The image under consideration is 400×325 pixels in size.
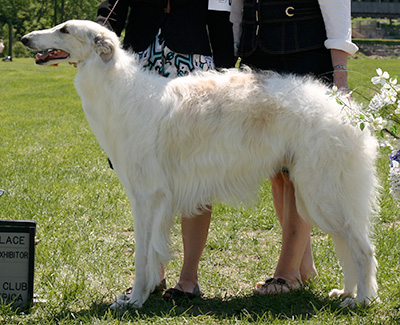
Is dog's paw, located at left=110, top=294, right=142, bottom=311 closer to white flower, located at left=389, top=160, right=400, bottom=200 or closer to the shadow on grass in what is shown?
the shadow on grass

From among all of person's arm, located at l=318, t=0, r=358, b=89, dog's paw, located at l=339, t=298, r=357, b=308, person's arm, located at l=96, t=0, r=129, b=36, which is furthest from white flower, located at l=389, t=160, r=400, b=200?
person's arm, located at l=96, t=0, r=129, b=36

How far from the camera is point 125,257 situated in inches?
189

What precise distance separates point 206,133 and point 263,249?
1.69 m

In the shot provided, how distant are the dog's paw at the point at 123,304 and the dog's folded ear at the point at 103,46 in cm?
153

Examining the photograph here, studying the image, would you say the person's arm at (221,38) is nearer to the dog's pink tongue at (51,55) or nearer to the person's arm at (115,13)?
the person's arm at (115,13)

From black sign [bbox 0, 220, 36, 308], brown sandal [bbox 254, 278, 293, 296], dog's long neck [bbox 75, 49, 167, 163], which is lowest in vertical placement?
brown sandal [bbox 254, 278, 293, 296]

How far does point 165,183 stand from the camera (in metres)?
3.70

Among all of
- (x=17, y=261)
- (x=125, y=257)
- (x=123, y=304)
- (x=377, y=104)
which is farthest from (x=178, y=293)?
(x=377, y=104)

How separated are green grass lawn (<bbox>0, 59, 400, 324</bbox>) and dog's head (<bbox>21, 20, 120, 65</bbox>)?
51.1 inches

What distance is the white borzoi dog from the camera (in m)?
3.56

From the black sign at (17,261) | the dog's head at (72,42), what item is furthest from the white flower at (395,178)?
the black sign at (17,261)

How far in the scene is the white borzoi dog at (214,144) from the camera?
3561mm

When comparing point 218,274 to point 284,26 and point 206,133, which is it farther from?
point 284,26

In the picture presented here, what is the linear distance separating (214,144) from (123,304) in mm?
1160
